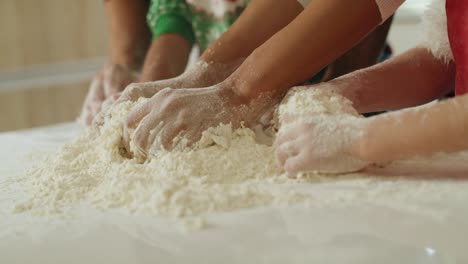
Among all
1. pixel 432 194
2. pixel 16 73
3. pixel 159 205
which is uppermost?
pixel 16 73

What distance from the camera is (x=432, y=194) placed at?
0.56 metres

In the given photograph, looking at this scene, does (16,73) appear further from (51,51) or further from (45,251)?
(45,251)

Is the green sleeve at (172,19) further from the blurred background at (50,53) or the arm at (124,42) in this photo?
the blurred background at (50,53)

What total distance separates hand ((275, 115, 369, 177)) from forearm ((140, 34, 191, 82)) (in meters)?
0.56

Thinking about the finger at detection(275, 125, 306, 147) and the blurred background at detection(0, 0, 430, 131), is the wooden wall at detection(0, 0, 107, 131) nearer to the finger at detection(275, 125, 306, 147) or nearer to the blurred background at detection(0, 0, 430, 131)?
the blurred background at detection(0, 0, 430, 131)

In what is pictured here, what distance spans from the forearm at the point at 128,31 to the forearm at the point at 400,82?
68 centimetres

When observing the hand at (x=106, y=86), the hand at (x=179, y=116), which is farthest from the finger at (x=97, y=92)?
the hand at (x=179, y=116)

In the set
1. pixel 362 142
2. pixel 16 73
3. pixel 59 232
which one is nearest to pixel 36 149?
pixel 59 232

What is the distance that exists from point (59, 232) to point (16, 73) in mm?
1735

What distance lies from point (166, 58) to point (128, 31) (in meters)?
0.25

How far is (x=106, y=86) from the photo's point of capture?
1.22 m

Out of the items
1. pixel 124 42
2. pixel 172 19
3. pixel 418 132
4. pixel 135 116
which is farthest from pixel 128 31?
pixel 418 132

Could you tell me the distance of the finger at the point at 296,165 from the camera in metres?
0.62

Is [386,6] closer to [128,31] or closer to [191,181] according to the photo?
[191,181]
